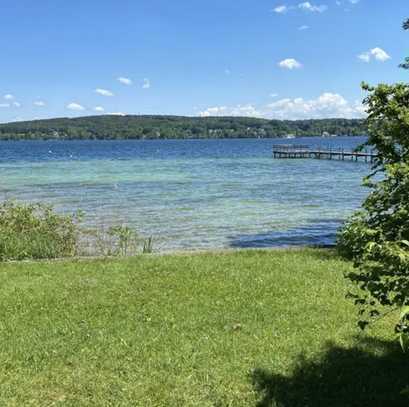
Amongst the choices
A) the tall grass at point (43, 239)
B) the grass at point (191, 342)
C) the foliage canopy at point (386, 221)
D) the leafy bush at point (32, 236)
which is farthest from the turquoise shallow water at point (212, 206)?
the foliage canopy at point (386, 221)

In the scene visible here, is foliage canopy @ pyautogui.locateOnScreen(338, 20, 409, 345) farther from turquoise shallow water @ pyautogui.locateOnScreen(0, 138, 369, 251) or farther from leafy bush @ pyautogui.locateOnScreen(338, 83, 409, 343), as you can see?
turquoise shallow water @ pyautogui.locateOnScreen(0, 138, 369, 251)

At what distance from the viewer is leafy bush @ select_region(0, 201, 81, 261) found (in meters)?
11.6

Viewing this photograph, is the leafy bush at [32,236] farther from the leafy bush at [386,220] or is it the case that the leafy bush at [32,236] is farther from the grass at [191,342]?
the leafy bush at [386,220]

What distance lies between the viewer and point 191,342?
629 cm

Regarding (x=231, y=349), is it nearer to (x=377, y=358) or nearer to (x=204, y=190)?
(x=377, y=358)

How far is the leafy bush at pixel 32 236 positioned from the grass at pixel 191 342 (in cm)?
178

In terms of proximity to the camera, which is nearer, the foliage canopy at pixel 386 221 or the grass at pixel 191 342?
the foliage canopy at pixel 386 221

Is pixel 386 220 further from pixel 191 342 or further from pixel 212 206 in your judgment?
pixel 212 206

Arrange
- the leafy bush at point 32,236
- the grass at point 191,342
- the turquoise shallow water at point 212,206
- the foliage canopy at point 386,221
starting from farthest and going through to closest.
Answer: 1. the turquoise shallow water at point 212,206
2. the leafy bush at point 32,236
3. the grass at point 191,342
4. the foliage canopy at point 386,221

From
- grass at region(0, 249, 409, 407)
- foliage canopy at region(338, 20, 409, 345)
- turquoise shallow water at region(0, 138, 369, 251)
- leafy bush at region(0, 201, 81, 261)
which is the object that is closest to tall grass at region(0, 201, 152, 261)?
leafy bush at region(0, 201, 81, 261)

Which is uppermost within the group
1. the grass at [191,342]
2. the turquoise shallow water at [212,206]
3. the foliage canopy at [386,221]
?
the foliage canopy at [386,221]

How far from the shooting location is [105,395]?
Answer: 5055 millimetres

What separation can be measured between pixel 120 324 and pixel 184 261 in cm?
387

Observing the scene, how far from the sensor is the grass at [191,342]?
16.8 ft
